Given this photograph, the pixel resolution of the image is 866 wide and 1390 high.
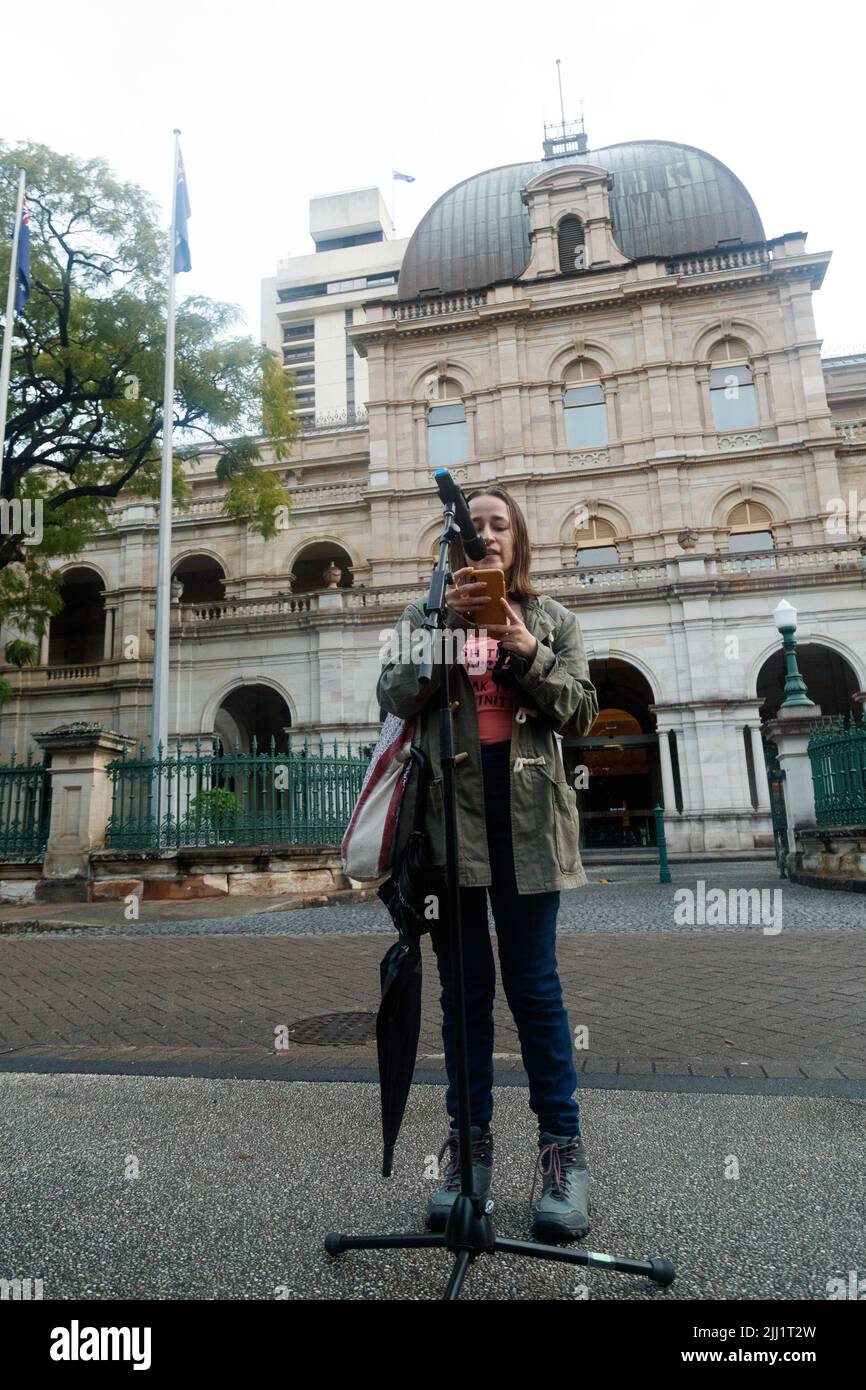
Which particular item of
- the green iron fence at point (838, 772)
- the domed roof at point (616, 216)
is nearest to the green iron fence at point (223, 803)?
the green iron fence at point (838, 772)

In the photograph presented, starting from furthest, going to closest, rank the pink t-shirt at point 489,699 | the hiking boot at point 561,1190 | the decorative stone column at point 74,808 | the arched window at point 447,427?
the arched window at point 447,427 → the decorative stone column at point 74,808 → the pink t-shirt at point 489,699 → the hiking boot at point 561,1190

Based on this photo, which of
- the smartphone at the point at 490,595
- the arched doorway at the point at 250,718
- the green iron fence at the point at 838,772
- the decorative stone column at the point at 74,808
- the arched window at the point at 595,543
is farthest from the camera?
the arched window at the point at 595,543

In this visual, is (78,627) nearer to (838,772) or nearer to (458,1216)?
(838,772)

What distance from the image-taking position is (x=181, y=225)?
19547 millimetres

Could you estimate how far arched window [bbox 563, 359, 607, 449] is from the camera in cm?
2853

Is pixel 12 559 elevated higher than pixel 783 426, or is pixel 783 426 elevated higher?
pixel 783 426

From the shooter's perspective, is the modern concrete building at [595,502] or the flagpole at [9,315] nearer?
the flagpole at [9,315]

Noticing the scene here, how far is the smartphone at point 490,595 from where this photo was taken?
7.52 ft

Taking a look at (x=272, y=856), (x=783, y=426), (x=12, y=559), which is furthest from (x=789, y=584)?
(x=12, y=559)

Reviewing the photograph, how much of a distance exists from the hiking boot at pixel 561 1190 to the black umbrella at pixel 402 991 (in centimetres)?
44

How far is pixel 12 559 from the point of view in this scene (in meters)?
19.6

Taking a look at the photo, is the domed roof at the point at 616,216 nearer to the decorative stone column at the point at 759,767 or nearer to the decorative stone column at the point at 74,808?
A: the decorative stone column at the point at 759,767
